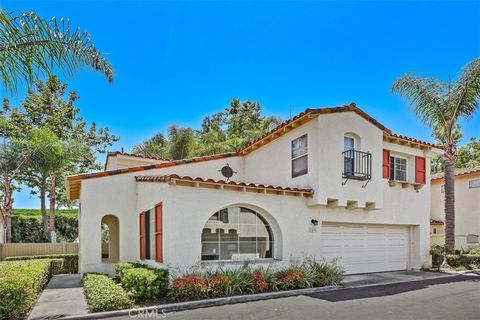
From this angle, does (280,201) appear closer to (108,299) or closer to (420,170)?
(108,299)

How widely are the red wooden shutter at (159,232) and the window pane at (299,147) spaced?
18.8ft

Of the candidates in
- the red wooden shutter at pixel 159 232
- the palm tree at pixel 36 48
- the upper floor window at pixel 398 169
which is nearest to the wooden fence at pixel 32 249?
the red wooden shutter at pixel 159 232

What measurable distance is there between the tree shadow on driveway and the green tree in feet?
71.4

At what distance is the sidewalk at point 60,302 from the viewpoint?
8672 mm

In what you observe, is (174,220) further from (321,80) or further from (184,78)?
(321,80)

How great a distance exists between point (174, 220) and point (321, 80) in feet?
39.8

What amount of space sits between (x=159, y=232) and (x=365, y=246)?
8661mm

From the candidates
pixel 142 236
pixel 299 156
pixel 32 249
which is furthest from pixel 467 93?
pixel 32 249

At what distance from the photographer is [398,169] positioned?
16.6m

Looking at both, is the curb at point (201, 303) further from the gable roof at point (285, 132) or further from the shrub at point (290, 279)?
the gable roof at point (285, 132)

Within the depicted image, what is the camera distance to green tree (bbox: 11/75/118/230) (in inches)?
1162

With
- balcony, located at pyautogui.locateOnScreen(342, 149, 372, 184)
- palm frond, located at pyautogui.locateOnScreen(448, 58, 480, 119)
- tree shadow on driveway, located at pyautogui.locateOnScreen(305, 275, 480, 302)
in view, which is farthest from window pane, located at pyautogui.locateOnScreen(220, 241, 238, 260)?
palm frond, located at pyautogui.locateOnScreen(448, 58, 480, 119)

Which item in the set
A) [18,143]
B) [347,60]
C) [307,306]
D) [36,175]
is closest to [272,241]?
[307,306]

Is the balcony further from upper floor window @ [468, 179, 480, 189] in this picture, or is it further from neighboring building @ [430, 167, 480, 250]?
upper floor window @ [468, 179, 480, 189]
